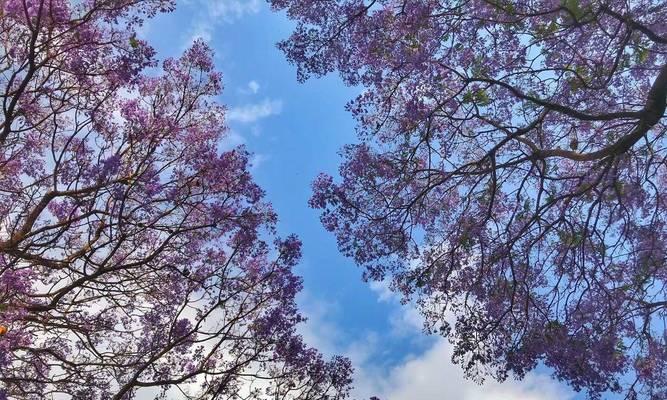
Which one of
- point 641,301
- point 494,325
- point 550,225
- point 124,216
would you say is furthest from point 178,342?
point 641,301

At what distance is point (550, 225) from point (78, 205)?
718 cm

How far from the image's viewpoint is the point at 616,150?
8.38 meters

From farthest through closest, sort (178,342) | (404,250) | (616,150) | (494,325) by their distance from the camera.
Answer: (404,250) < (494,325) < (178,342) < (616,150)

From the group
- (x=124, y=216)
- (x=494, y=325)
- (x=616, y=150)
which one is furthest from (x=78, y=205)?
(x=616, y=150)

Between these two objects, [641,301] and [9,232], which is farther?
[641,301]

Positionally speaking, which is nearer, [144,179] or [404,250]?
[144,179]

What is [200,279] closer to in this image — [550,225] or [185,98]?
[185,98]

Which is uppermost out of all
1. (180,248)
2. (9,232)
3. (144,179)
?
(144,179)

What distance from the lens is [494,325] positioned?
9.64 m

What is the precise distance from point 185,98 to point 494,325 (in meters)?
6.38

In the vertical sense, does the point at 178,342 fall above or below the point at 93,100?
below

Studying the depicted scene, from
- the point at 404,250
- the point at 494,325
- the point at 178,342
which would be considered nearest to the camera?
the point at 178,342

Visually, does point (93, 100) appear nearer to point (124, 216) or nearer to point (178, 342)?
point (124, 216)

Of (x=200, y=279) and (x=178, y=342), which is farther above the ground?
(x=200, y=279)
